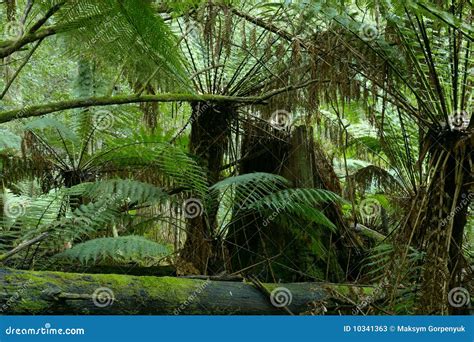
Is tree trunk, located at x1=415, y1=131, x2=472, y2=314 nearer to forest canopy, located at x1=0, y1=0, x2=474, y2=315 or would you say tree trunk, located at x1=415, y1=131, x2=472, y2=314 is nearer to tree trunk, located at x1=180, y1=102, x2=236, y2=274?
forest canopy, located at x1=0, y1=0, x2=474, y2=315

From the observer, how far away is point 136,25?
7.40ft

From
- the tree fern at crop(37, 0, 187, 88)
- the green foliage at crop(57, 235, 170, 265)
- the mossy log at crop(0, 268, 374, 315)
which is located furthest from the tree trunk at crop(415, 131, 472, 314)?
the tree fern at crop(37, 0, 187, 88)

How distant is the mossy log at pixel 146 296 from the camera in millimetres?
1931

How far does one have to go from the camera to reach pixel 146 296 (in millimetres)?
2195

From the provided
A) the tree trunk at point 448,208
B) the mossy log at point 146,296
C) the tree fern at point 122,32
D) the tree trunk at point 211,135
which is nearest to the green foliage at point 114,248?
the mossy log at point 146,296

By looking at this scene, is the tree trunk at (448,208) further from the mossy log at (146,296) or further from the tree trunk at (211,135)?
the tree trunk at (211,135)

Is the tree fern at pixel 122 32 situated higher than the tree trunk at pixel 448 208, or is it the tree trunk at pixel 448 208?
the tree fern at pixel 122 32

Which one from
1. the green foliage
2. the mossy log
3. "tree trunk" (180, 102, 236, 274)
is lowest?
the mossy log

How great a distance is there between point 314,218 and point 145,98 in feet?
3.95

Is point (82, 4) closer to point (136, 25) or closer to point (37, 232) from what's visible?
point (136, 25)

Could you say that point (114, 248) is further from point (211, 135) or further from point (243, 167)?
point (243, 167)

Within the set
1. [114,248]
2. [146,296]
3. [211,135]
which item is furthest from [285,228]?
[146,296]

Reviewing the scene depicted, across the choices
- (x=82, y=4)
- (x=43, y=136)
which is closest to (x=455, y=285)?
(x=82, y=4)

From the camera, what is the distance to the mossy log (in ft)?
6.33
